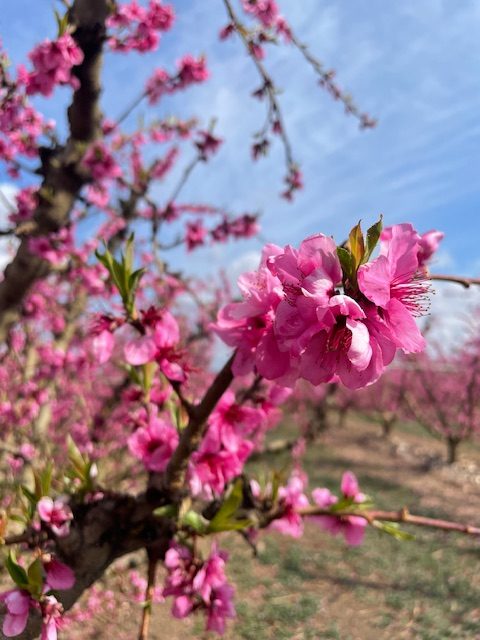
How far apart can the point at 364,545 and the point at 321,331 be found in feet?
17.8

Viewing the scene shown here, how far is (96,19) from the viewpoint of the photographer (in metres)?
2.79

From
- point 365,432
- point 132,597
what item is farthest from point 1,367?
point 365,432

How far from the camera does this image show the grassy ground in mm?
3516

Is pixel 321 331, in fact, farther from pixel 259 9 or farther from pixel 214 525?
pixel 259 9

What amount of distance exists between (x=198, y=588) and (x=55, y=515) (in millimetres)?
438

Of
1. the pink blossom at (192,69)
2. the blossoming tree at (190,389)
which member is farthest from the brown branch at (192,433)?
the pink blossom at (192,69)

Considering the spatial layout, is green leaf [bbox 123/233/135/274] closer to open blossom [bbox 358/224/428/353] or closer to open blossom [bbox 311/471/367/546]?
open blossom [bbox 358/224/428/353]

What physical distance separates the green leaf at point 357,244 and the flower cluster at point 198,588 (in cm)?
99

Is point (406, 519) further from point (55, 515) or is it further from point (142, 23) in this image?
point (142, 23)

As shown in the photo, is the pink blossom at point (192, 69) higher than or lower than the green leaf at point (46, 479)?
higher

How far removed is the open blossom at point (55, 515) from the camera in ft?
4.10

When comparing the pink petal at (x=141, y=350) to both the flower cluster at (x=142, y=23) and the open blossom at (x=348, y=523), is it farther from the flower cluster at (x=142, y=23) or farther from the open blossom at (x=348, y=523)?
the flower cluster at (x=142, y=23)

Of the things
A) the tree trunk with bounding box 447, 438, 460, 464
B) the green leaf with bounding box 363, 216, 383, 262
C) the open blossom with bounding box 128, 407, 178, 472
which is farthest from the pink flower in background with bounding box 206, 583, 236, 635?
the tree trunk with bounding box 447, 438, 460, 464

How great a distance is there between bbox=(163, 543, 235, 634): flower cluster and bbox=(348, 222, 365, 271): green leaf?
991 millimetres
